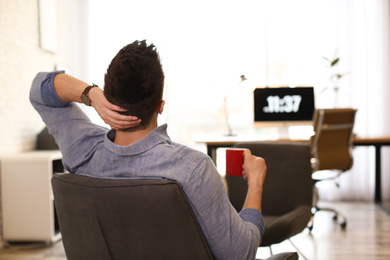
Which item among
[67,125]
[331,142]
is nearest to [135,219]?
[67,125]

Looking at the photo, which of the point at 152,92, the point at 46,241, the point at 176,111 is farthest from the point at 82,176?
the point at 176,111

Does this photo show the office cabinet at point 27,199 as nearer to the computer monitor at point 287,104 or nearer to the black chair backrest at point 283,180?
the black chair backrest at point 283,180

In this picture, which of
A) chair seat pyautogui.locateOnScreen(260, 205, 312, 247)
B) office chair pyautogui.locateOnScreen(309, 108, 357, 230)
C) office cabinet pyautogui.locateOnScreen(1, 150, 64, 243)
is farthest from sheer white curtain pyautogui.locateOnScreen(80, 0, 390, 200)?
chair seat pyautogui.locateOnScreen(260, 205, 312, 247)

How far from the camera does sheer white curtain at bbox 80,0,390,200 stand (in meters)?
5.21

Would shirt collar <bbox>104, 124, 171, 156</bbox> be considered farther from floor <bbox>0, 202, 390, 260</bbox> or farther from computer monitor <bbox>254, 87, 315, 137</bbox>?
computer monitor <bbox>254, 87, 315, 137</bbox>

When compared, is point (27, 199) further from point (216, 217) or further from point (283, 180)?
point (216, 217)

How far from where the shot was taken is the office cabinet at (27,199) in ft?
11.4

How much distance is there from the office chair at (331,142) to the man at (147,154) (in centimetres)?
268

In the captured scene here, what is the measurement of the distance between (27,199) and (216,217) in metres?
2.86

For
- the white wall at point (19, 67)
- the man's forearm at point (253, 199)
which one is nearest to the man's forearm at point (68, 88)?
the man's forearm at point (253, 199)

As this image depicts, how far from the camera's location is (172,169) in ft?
3.34

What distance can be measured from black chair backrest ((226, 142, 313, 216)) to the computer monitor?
7.74 feet

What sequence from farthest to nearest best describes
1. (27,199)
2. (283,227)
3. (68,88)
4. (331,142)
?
(331,142) < (27,199) < (283,227) < (68,88)

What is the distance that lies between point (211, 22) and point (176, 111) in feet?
3.99
